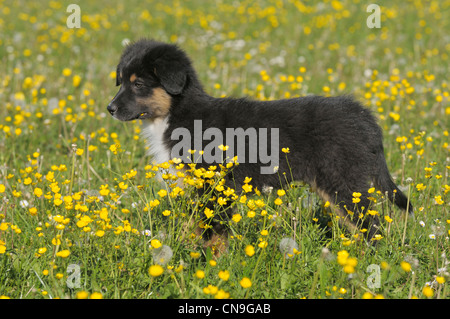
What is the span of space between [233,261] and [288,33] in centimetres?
750

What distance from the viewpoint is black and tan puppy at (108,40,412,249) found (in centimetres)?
385

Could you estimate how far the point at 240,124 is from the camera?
4.07m

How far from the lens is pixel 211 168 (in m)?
3.46

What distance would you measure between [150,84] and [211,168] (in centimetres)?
115

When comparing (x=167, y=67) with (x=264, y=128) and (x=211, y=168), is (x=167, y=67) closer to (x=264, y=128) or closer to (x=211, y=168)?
(x=264, y=128)

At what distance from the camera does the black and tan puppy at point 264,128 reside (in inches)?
152
